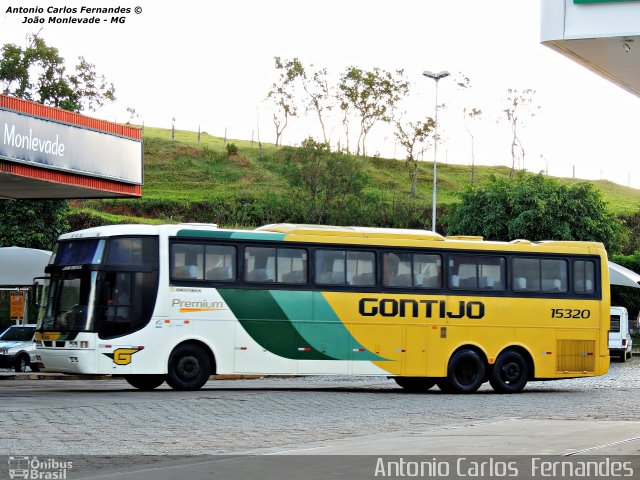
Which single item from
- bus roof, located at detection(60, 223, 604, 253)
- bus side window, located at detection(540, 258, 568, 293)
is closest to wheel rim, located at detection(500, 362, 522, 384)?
bus side window, located at detection(540, 258, 568, 293)

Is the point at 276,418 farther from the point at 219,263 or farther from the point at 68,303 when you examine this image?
the point at 68,303

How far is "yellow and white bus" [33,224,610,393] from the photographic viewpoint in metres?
25.1

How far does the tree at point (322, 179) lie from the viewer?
228 ft

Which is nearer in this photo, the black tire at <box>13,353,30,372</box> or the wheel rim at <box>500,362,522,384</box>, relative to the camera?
the wheel rim at <box>500,362,522,384</box>

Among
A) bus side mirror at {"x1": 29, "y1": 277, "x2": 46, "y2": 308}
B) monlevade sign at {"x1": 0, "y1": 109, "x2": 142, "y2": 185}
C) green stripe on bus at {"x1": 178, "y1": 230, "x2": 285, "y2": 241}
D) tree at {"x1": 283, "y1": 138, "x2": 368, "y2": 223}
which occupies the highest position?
tree at {"x1": 283, "y1": 138, "x2": 368, "y2": 223}

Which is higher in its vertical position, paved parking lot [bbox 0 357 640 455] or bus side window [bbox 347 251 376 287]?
bus side window [bbox 347 251 376 287]

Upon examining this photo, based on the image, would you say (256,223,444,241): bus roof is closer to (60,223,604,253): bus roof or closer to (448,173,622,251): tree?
(60,223,604,253): bus roof

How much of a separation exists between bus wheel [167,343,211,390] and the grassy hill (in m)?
48.8

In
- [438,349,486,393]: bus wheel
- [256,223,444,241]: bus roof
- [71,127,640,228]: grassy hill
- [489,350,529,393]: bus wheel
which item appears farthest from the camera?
[71,127,640,228]: grassy hill

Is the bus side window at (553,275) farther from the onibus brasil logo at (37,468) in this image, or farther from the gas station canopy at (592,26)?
the onibus brasil logo at (37,468)

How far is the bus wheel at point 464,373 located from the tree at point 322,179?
42184 millimetres

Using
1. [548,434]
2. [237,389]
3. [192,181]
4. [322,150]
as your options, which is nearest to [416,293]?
[237,389]

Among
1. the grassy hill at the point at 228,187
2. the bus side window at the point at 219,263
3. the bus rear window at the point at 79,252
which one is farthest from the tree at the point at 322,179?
the bus rear window at the point at 79,252

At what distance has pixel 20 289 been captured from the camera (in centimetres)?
4319
